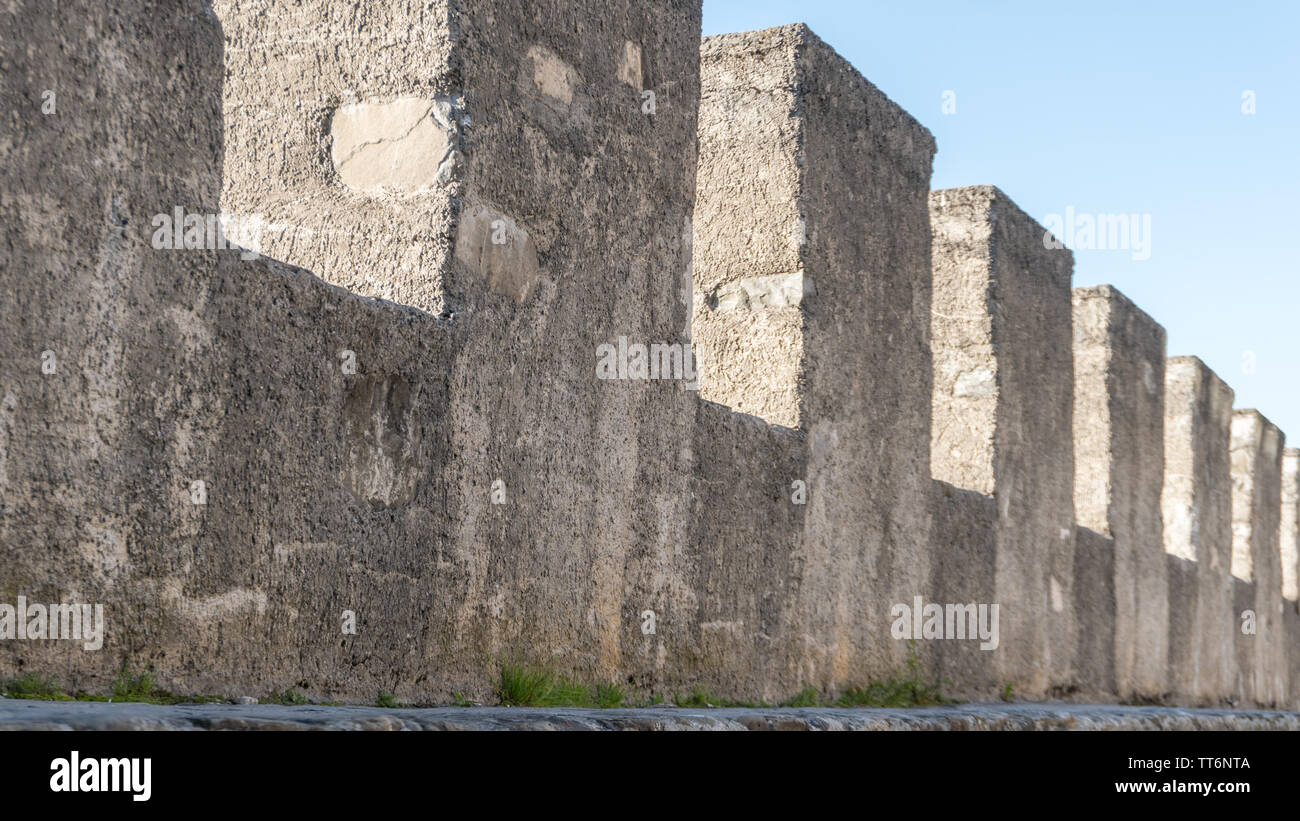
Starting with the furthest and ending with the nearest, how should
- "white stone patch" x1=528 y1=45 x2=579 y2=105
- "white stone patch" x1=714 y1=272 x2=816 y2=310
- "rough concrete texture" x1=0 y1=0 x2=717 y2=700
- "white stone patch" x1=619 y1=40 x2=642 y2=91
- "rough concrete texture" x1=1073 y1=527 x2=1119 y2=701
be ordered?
"rough concrete texture" x1=1073 y1=527 x2=1119 y2=701 < "white stone patch" x1=714 y1=272 x2=816 y2=310 < "white stone patch" x1=619 y1=40 x2=642 y2=91 < "white stone patch" x1=528 y1=45 x2=579 y2=105 < "rough concrete texture" x1=0 y1=0 x2=717 y2=700

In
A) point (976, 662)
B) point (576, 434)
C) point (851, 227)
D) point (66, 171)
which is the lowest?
point (976, 662)

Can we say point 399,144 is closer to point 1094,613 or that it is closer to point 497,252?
point 497,252

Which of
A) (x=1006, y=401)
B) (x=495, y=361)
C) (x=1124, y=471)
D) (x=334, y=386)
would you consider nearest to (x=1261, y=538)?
(x=1124, y=471)

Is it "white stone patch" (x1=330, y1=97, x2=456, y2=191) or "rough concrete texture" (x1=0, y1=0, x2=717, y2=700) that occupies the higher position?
"white stone patch" (x1=330, y1=97, x2=456, y2=191)

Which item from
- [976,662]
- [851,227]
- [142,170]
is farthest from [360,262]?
[976,662]

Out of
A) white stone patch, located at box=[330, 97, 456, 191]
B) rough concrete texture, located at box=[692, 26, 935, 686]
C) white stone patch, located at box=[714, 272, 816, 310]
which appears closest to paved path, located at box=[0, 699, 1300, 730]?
rough concrete texture, located at box=[692, 26, 935, 686]

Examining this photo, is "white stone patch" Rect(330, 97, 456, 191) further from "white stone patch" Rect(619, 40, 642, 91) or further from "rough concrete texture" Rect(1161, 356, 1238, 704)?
"rough concrete texture" Rect(1161, 356, 1238, 704)

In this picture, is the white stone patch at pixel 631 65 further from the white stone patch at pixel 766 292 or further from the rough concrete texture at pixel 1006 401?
the rough concrete texture at pixel 1006 401

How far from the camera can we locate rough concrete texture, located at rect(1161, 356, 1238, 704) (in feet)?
34.3

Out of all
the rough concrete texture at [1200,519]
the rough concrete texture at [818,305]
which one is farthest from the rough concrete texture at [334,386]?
the rough concrete texture at [1200,519]

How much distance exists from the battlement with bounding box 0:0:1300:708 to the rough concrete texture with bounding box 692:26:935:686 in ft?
0.05
